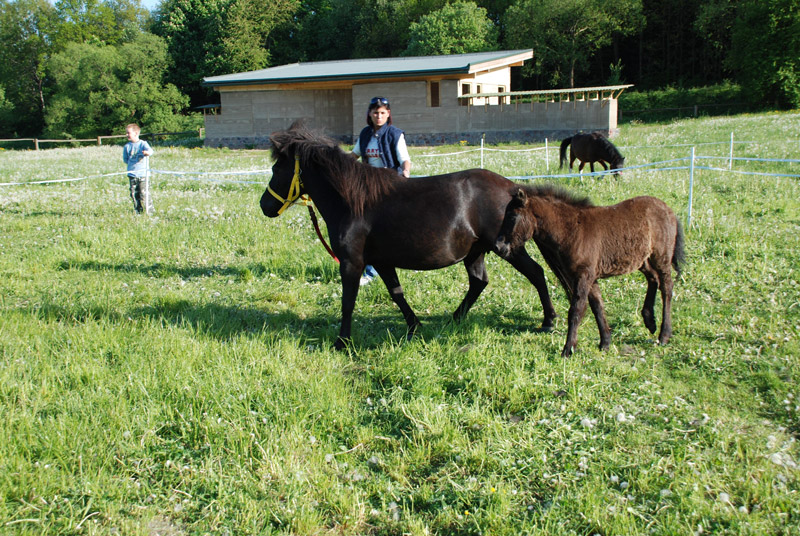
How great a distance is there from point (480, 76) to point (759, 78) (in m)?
17.8

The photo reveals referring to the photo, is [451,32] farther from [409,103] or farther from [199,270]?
[199,270]

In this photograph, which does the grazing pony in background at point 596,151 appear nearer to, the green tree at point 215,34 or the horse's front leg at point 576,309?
the horse's front leg at point 576,309

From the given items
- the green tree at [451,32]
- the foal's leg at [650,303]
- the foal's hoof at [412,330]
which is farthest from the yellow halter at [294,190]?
the green tree at [451,32]

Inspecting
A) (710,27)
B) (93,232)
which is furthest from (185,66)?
(93,232)

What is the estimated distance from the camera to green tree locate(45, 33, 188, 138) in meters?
50.2

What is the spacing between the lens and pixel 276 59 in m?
59.1

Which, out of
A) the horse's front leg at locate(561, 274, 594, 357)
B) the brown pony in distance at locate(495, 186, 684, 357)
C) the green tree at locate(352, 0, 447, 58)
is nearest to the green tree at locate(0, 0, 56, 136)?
the green tree at locate(352, 0, 447, 58)

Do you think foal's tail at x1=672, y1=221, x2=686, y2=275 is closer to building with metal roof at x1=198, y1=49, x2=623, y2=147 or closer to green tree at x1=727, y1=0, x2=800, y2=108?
building with metal roof at x1=198, y1=49, x2=623, y2=147

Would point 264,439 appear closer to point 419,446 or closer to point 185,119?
point 419,446

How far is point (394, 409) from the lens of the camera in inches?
157

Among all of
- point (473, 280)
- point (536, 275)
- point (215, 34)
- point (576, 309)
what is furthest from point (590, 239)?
point (215, 34)

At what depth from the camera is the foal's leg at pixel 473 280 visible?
225 inches

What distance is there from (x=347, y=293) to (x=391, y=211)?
844 millimetres

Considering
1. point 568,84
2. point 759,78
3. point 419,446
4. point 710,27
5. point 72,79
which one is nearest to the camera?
point 419,446
